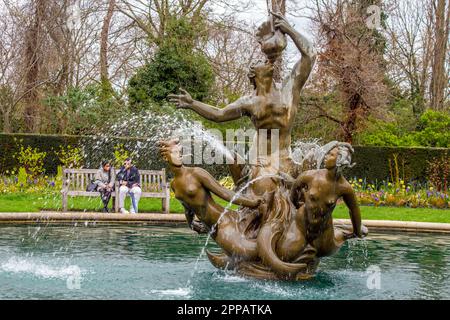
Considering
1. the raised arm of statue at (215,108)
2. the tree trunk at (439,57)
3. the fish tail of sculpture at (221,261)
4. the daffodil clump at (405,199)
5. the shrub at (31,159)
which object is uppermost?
the tree trunk at (439,57)

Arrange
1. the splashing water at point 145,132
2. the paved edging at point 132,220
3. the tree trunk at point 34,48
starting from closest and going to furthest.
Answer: the paved edging at point 132,220
the splashing water at point 145,132
the tree trunk at point 34,48

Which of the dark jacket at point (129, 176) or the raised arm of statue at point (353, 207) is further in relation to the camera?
the dark jacket at point (129, 176)

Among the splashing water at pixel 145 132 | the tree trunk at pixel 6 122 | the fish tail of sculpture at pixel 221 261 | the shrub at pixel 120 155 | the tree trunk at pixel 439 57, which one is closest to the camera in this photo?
the fish tail of sculpture at pixel 221 261

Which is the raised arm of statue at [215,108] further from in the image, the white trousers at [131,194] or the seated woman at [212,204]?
the white trousers at [131,194]

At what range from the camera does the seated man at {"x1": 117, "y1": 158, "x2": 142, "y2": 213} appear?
13227 millimetres

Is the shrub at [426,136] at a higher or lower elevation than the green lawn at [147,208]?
higher

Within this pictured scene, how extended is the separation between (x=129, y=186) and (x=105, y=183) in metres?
0.55

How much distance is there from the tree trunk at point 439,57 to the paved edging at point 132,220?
750 inches

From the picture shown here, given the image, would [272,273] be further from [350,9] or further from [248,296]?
[350,9]

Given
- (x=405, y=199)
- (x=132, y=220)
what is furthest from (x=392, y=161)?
(x=132, y=220)

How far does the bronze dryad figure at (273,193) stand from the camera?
6.46m

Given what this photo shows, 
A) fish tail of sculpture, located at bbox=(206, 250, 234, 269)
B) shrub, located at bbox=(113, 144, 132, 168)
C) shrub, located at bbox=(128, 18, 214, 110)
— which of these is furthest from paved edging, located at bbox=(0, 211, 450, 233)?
shrub, located at bbox=(128, 18, 214, 110)

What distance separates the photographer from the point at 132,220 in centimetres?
1160

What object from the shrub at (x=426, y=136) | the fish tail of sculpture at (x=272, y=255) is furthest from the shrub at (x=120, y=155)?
the fish tail of sculpture at (x=272, y=255)
